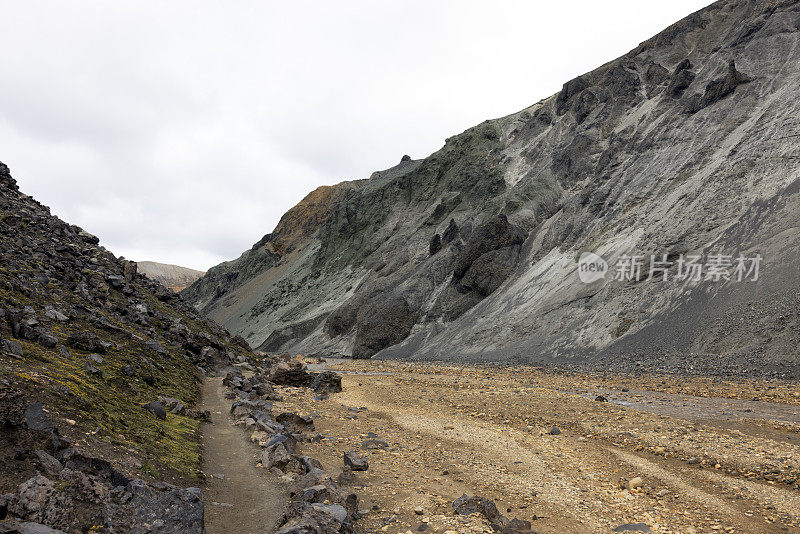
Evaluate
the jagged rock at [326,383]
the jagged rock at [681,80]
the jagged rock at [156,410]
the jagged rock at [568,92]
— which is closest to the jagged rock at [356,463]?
the jagged rock at [156,410]

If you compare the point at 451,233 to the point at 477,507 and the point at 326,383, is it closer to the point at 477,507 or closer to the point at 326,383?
the point at 326,383

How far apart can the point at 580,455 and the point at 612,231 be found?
4410 cm

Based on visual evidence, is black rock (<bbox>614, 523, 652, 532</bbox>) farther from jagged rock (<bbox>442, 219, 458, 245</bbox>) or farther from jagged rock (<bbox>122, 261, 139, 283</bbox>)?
jagged rock (<bbox>442, 219, 458, 245</bbox>)

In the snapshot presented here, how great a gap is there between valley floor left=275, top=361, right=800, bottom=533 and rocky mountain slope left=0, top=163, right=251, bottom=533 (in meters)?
4.00

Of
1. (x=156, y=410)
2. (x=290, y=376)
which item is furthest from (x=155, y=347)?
(x=156, y=410)

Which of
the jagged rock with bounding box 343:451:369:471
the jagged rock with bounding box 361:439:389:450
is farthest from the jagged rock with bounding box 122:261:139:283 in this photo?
the jagged rock with bounding box 343:451:369:471

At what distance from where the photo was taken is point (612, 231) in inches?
2088

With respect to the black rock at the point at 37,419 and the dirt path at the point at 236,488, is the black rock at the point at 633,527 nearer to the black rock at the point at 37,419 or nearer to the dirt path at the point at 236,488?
the dirt path at the point at 236,488

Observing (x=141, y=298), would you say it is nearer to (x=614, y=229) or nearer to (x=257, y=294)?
(x=614, y=229)

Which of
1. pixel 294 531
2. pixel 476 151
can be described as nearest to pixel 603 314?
pixel 294 531

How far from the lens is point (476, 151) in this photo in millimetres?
98875

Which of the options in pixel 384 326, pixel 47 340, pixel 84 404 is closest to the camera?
pixel 84 404

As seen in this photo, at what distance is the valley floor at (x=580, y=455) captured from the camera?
32.4 feet

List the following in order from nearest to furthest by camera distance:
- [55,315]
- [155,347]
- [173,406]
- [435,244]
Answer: [173,406]
[55,315]
[155,347]
[435,244]
